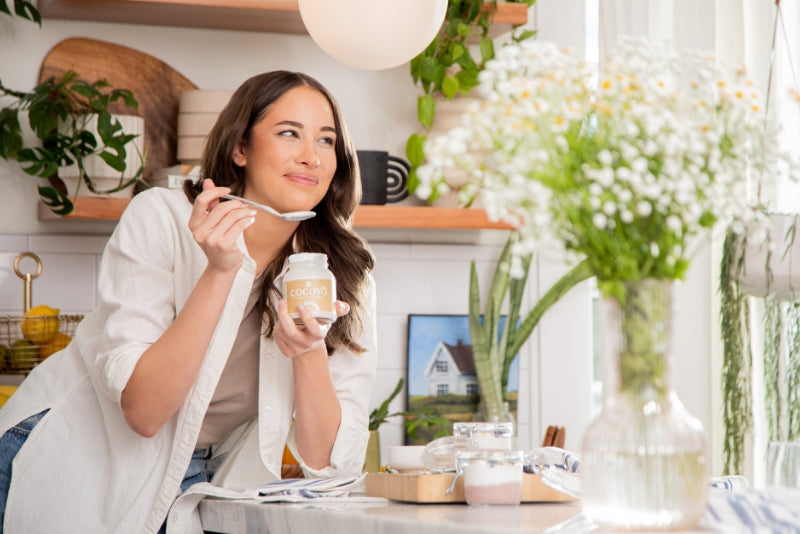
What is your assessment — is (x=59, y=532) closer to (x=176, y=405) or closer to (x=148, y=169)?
(x=176, y=405)

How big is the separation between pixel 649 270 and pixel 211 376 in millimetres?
875

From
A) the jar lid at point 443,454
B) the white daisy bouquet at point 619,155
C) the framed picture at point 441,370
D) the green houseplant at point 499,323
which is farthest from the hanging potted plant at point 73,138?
the white daisy bouquet at point 619,155

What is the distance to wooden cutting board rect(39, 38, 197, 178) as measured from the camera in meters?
2.77

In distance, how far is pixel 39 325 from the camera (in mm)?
2410

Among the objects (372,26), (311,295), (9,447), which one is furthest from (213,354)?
(372,26)

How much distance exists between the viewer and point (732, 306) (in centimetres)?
234

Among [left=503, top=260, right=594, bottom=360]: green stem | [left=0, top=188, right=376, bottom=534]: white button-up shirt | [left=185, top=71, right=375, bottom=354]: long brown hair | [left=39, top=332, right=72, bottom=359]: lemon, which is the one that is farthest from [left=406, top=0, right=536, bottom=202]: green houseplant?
[left=0, top=188, right=376, bottom=534]: white button-up shirt

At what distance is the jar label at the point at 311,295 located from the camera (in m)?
1.44

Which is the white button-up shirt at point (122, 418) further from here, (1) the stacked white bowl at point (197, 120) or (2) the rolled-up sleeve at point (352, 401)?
(1) the stacked white bowl at point (197, 120)

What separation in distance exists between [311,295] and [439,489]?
1.12 feet

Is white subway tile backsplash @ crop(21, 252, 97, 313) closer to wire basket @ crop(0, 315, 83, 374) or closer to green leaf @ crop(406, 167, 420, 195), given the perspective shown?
wire basket @ crop(0, 315, 83, 374)

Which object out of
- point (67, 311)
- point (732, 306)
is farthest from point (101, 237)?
point (732, 306)

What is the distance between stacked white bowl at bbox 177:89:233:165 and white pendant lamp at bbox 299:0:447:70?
598 mm

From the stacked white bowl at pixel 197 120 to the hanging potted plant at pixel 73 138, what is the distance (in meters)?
0.12
